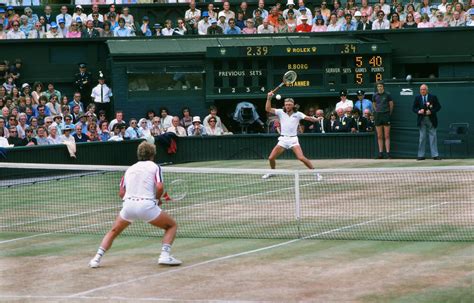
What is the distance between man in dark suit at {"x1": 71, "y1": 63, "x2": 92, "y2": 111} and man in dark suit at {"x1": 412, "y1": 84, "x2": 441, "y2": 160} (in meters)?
10.5

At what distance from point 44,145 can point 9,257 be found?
12.3 metres

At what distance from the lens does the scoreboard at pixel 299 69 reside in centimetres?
3253

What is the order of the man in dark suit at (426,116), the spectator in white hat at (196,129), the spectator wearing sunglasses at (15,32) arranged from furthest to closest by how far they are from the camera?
the spectator wearing sunglasses at (15,32) < the spectator in white hat at (196,129) < the man in dark suit at (426,116)

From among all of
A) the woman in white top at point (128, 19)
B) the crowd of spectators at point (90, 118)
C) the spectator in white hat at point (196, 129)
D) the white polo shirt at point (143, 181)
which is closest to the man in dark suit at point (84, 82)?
the crowd of spectators at point (90, 118)

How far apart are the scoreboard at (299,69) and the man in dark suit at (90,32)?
3.97 m

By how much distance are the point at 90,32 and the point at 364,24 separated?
880 centimetres

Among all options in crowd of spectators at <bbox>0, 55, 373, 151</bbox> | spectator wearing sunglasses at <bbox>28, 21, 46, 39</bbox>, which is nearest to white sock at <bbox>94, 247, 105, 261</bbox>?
crowd of spectators at <bbox>0, 55, 373, 151</bbox>

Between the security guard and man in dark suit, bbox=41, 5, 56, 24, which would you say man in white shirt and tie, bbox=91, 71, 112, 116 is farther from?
man in dark suit, bbox=41, 5, 56, 24

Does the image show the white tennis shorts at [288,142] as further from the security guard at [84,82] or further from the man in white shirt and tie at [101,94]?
the security guard at [84,82]

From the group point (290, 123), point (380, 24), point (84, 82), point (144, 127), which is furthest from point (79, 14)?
point (290, 123)

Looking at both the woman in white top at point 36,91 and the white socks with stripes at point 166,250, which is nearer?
the white socks with stripes at point 166,250

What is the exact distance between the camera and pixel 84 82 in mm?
33438

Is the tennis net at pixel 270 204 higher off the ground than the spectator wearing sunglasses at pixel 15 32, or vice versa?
the spectator wearing sunglasses at pixel 15 32

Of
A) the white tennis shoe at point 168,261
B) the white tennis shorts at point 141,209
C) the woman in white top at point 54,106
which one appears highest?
the woman in white top at point 54,106
